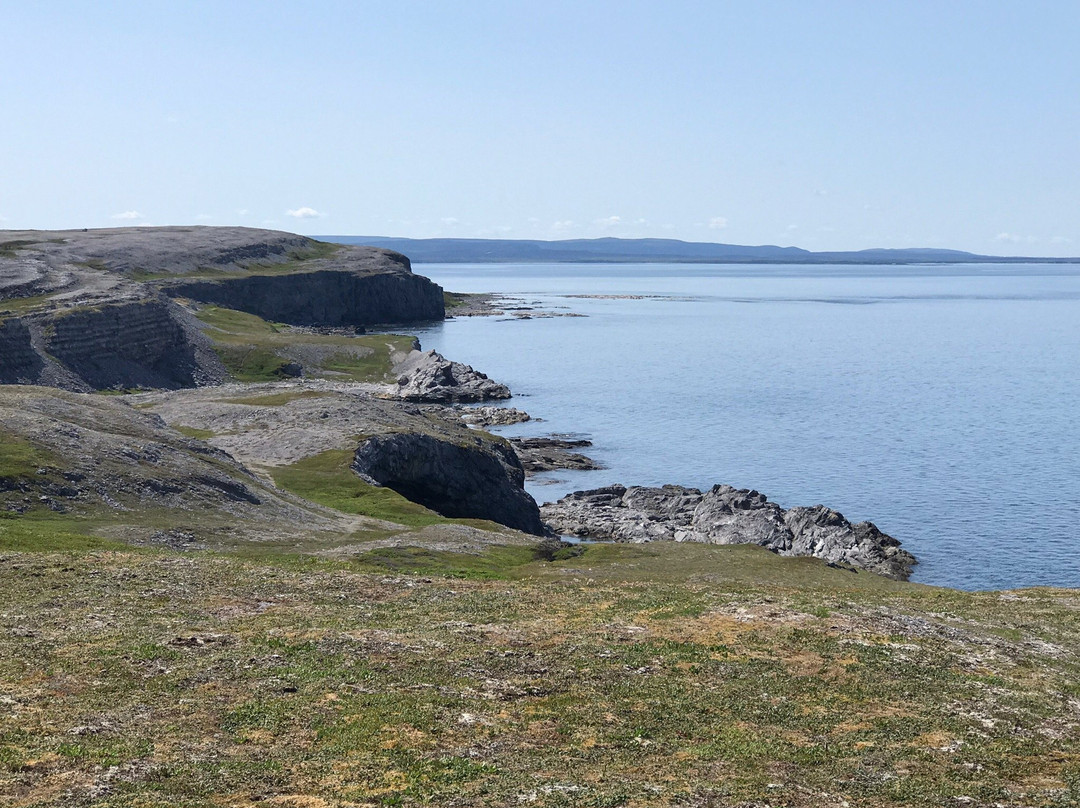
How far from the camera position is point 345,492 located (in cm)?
7988

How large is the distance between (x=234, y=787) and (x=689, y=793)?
33.2 feet

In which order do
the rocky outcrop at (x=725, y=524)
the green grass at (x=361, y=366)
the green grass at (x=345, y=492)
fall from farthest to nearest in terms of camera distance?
the green grass at (x=361, y=366), the rocky outcrop at (x=725, y=524), the green grass at (x=345, y=492)

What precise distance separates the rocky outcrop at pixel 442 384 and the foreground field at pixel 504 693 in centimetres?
11949

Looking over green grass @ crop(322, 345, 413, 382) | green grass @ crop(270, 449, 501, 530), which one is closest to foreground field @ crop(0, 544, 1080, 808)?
green grass @ crop(270, 449, 501, 530)

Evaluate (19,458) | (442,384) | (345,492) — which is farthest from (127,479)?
(442,384)

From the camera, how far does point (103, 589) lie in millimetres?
39594

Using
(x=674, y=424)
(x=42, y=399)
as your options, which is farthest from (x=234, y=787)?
(x=674, y=424)

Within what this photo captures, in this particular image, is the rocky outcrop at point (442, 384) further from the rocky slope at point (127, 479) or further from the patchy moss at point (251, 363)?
the rocky slope at point (127, 479)

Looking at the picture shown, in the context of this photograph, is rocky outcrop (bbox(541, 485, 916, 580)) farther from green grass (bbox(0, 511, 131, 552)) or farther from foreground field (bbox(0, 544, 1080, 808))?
green grass (bbox(0, 511, 131, 552))

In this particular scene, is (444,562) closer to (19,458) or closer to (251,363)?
(19,458)

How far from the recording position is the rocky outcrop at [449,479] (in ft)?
302

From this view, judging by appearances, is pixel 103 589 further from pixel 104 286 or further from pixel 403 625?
pixel 104 286

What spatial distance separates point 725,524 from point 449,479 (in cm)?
2481

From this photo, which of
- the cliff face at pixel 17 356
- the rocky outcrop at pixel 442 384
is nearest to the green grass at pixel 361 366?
the rocky outcrop at pixel 442 384
